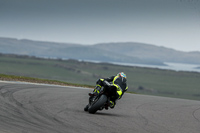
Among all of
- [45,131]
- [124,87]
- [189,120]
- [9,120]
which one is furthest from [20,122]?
[189,120]

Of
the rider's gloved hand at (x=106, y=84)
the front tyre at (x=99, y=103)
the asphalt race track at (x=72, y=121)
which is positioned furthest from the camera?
the rider's gloved hand at (x=106, y=84)

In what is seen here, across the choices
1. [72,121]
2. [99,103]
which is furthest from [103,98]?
[72,121]

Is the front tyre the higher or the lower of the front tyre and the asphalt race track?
the higher

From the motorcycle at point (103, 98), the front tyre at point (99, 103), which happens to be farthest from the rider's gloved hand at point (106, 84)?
the front tyre at point (99, 103)

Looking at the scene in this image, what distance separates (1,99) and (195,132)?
Answer: 6.63m

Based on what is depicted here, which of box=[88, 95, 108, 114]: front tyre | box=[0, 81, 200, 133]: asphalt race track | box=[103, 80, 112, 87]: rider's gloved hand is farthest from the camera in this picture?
box=[103, 80, 112, 87]: rider's gloved hand

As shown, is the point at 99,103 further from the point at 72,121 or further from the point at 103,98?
the point at 72,121

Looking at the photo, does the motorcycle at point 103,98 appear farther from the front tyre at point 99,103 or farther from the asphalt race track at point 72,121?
the asphalt race track at point 72,121

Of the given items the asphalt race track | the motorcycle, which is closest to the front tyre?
the motorcycle

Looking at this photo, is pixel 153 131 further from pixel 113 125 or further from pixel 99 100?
pixel 99 100

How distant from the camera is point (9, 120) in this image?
30.0ft

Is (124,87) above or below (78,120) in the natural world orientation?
above

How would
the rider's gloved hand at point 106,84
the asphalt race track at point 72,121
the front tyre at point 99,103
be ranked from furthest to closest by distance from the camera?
the rider's gloved hand at point 106,84 < the front tyre at point 99,103 < the asphalt race track at point 72,121

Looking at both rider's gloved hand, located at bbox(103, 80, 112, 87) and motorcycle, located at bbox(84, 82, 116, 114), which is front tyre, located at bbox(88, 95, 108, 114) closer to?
motorcycle, located at bbox(84, 82, 116, 114)
